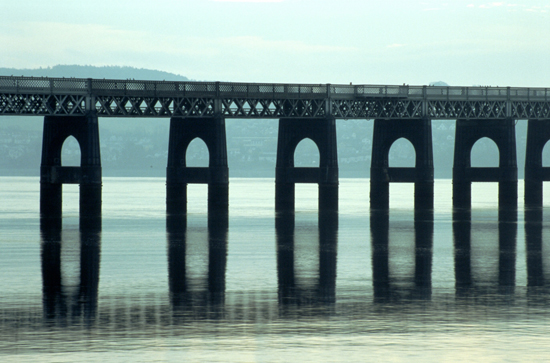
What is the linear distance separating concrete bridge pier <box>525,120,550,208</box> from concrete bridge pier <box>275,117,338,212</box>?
29.7 metres

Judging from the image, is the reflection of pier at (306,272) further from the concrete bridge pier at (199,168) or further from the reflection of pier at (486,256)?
the concrete bridge pier at (199,168)

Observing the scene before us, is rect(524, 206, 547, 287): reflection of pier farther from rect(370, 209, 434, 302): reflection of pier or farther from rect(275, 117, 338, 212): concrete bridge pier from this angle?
rect(275, 117, 338, 212): concrete bridge pier

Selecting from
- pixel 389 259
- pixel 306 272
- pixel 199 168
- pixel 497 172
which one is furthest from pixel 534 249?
pixel 497 172

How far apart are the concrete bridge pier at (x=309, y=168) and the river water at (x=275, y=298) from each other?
113 feet

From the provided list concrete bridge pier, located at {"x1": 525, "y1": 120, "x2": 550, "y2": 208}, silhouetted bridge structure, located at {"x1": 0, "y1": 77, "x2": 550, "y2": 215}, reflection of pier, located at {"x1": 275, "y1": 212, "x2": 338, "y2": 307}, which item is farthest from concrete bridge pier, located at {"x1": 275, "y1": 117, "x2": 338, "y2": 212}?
concrete bridge pier, located at {"x1": 525, "y1": 120, "x2": 550, "y2": 208}

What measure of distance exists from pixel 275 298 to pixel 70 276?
1005 cm

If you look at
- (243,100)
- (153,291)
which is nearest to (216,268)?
(153,291)

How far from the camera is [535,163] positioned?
112125mm

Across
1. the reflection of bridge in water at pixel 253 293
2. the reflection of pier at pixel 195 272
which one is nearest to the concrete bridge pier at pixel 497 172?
the reflection of pier at pixel 195 272

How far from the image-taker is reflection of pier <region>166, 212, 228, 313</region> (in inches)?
1158

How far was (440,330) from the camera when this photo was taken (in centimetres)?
2453

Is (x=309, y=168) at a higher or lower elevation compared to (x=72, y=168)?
higher

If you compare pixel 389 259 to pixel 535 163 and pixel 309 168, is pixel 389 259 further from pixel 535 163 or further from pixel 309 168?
pixel 535 163

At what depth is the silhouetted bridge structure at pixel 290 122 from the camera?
8119cm
